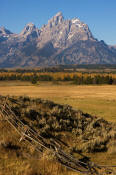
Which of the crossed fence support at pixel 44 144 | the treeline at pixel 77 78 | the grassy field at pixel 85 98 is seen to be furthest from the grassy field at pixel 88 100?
the treeline at pixel 77 78

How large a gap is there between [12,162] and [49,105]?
9351 mm

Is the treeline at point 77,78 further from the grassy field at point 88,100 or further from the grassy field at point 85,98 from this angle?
the grassy field at point 88,100

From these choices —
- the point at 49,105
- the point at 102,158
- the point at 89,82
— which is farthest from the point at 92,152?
the point at 89,82

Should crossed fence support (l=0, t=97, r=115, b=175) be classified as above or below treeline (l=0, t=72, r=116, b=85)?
above

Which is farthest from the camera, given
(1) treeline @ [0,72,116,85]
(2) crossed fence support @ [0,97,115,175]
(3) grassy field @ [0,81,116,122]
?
(1) treeline @ [0,72,116,85]

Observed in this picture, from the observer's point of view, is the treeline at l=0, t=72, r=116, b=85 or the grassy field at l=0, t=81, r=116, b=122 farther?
the treeline at l=0, t=72, r=116, b=85

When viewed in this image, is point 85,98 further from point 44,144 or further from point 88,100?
point 44,144

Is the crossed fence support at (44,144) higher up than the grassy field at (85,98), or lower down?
higher up

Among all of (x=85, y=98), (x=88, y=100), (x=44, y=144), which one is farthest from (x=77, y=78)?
(x=44, y=144)

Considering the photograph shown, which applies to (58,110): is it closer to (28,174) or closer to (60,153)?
(60,153)

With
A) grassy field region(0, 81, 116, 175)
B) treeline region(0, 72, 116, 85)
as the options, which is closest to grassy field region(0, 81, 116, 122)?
grassy field region(0, 81, 116, 175)

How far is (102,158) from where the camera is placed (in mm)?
13266

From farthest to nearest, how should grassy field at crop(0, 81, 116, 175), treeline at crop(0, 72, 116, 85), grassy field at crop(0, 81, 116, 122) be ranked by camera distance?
treeline at crop(0, 72, 116, 85)
grassy field at crop(0, 81, 116, 122)
grassy field at crop(0, 81, 116, 175)

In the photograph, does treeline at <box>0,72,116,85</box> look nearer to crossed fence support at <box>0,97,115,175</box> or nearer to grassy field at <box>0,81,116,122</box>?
grassy field at <box>0,81,116,122</box>
